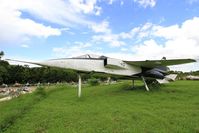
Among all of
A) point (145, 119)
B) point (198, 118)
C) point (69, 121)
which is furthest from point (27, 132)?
point (198, 118)

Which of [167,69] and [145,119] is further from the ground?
[167,69]

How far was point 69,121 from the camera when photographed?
8.34 metres

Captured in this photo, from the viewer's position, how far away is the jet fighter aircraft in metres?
15.7

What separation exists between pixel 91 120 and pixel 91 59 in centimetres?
858

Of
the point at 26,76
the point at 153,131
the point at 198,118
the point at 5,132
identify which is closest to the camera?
the point at 153,131

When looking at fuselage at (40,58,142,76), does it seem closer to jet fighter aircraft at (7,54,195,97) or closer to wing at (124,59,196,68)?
jet fighter aircraft at (7,54,195,97)

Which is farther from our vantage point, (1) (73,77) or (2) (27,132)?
(1) (73,77)

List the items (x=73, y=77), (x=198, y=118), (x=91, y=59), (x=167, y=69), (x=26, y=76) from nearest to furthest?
(x=198, y=118) < (x=91, y=59) < (x=167, y=69) < (x=26, y=76) < (x=73, y=77)

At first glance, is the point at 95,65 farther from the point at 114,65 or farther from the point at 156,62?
the point at 156,62

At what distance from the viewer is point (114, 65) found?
1764 centimetres

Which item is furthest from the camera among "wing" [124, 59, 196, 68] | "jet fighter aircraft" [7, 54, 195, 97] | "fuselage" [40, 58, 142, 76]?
"wing" [124, 59, 196, 68]

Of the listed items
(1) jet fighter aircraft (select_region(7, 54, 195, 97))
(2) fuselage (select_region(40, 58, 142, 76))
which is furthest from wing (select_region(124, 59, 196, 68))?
(2) fuselage (select_region(40, 58, 142, 76))

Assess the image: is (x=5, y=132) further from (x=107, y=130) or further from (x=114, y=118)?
(x=114, y=118)

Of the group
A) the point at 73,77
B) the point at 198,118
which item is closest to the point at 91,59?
the point at 198,118
